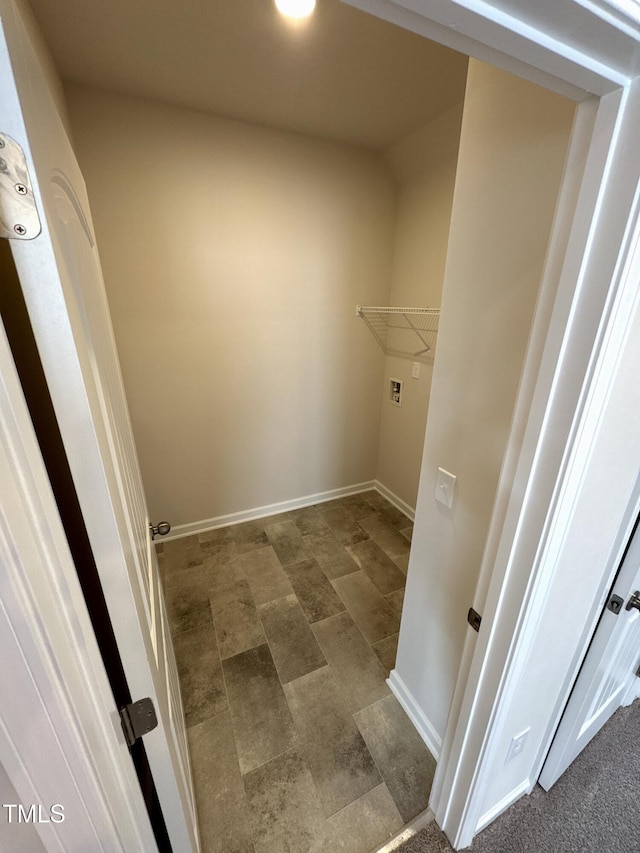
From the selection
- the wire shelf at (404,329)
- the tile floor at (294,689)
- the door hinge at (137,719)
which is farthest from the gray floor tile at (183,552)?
the wire shelf at (404,329)

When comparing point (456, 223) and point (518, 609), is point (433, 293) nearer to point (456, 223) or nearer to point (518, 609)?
point (456, 223)

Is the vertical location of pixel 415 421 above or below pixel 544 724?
above

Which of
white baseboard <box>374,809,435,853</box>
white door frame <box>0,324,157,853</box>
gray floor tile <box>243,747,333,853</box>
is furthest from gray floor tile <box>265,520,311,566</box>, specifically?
white door frame <box>0,324,157,853</box>

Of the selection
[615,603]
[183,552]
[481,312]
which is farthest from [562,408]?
[183,552]

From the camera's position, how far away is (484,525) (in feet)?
3.19

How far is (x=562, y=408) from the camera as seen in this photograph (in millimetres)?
605

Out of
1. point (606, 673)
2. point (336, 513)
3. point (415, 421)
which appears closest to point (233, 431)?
point (336, 513)

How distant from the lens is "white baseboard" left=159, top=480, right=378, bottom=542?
248 centimetres

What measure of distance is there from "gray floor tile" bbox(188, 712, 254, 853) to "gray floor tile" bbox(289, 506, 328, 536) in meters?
1.28

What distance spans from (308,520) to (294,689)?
4.16ft

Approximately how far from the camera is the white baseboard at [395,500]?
2.73 metres

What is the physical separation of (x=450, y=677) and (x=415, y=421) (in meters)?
1.64

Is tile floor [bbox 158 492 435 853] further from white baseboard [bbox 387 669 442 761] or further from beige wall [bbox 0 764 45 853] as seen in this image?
beige wall [bbox 0 764 45 853]

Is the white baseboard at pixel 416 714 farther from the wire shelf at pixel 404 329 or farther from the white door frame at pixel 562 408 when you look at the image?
the wire shelf at pixel 404 329
